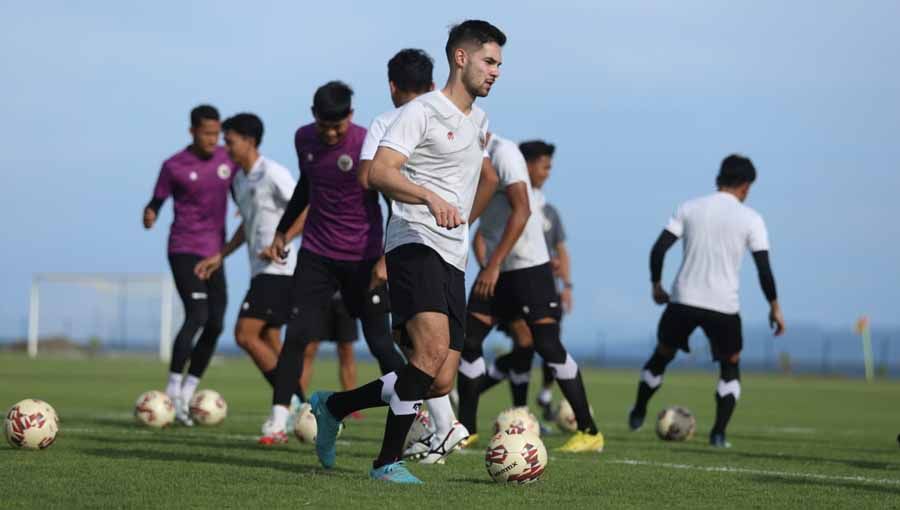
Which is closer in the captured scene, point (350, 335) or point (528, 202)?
point (528, 202)

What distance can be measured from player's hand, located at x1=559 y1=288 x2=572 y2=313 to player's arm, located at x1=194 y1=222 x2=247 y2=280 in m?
5.11

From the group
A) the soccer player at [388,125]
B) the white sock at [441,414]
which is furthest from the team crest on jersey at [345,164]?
the white sock at [441,414]

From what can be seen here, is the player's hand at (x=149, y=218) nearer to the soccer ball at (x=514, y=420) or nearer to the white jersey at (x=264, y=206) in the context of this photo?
the white jersey at (x=264, y=206)

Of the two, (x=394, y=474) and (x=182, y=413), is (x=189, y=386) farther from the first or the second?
(x=394, y=474)

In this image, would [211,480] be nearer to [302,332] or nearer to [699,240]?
[302,332]

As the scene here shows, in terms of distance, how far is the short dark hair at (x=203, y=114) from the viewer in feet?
41.0

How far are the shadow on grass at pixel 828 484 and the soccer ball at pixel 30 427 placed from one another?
15.0 ft

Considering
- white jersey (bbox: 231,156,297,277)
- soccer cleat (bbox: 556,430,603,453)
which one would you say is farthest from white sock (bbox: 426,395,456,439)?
white jersey (bbox: 231,156,297,277)

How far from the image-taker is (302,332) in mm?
9062

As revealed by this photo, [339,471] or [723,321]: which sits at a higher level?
[723,321]

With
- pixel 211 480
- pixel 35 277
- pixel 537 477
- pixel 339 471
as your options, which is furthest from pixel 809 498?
pixel 35 277

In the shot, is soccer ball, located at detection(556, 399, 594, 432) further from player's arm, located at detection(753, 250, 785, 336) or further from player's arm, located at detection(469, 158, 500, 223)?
player's arm, located at detection(469, 158, 500, 223)

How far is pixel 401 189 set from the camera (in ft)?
21.2

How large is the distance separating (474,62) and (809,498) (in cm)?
296
